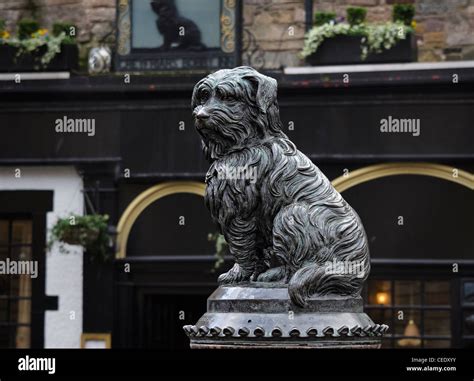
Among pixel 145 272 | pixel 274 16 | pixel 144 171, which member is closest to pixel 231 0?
pixel 274 16

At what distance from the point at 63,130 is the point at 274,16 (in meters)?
2.47

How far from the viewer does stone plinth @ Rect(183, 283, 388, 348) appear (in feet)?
20.2

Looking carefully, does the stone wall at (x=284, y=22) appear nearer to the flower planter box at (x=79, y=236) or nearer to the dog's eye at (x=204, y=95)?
the flower planter box at (x=79, y=236)

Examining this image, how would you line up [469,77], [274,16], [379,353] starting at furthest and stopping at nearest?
1. [274,16]
2. [469,77]
3. [379,353]

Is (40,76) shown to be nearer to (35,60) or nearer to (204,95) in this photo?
(35,60)

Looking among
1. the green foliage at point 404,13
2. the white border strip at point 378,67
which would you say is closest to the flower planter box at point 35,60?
the white border strip at point 378,67

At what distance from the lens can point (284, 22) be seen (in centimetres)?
1548

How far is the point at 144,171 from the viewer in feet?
50.2

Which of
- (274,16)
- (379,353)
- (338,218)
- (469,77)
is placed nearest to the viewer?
(379,353)

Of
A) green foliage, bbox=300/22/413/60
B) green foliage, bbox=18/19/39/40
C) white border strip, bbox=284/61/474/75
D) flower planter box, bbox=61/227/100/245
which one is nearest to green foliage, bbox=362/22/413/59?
green foliage, bbox=300/22/413/60

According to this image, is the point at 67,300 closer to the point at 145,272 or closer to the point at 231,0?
the point at 145,272

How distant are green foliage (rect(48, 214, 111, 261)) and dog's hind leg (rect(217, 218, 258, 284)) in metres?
8.31

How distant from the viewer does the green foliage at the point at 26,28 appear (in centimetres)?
1589

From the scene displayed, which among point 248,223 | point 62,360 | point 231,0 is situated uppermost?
point 231,0
